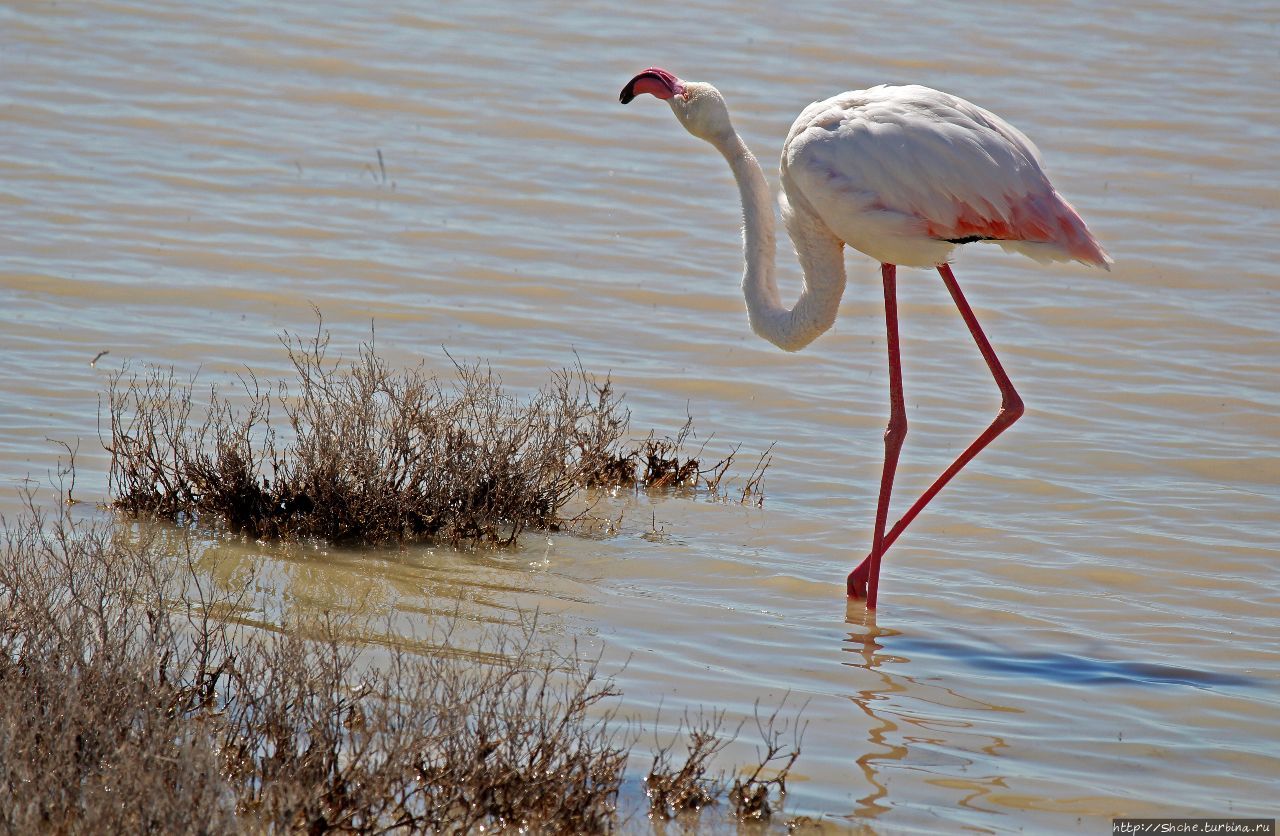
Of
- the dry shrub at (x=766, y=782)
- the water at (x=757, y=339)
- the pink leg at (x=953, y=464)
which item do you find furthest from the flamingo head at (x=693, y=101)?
the dry shrub at (x=766, y=782)

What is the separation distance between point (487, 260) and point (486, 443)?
512cm

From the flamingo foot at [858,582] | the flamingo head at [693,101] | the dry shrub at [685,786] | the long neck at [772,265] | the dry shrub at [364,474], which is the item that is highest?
the flamingo head at [693,101]

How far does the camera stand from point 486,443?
22.3 feet

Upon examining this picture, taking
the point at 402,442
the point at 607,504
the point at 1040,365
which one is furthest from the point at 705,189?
the point at 402,442

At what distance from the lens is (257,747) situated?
423cm

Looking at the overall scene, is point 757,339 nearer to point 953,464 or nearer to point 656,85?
point 953,464

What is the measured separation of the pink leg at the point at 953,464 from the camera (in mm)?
6562

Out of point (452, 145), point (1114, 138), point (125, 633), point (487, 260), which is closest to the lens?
point (125, 633)

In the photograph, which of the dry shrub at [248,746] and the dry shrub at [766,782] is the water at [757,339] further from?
the dry shrub at [248,746]

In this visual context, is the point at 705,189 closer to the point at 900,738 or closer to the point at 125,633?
the point at 900,738

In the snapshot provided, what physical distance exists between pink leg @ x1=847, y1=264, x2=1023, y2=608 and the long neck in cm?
58

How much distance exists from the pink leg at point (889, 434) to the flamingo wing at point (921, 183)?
11.7 inches

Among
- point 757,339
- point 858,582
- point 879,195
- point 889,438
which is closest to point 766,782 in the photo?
point 858,582

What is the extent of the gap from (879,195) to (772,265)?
2.06ft
